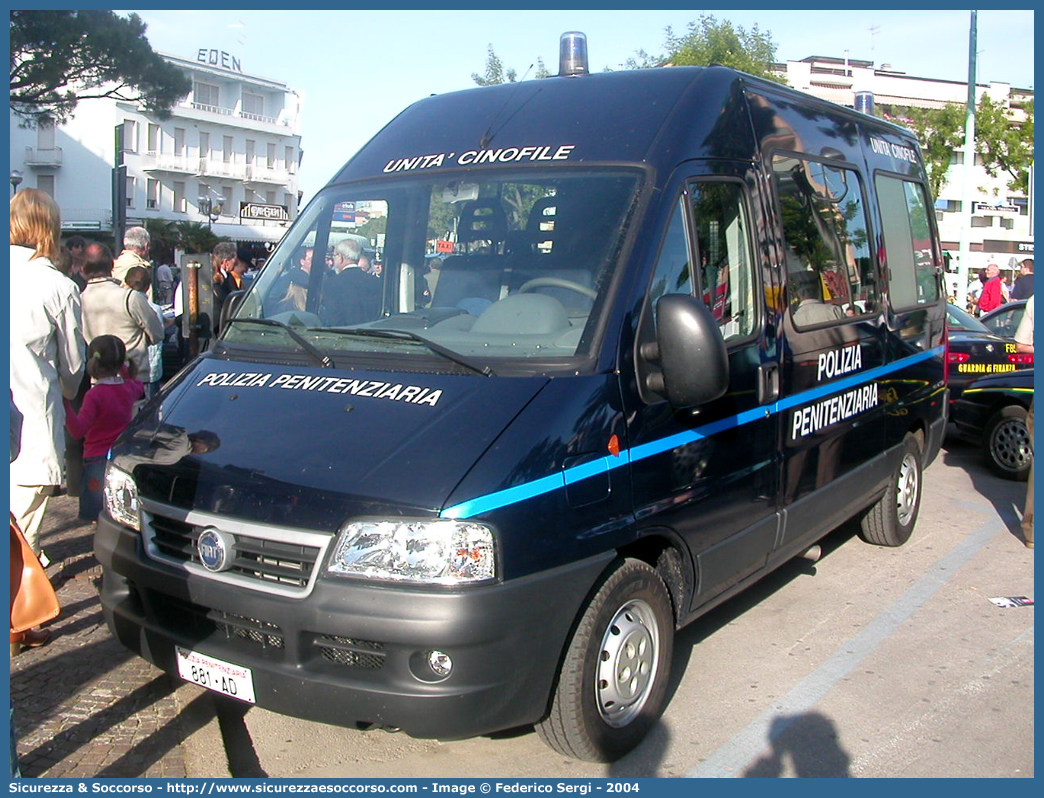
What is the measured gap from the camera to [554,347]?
381 centimetres

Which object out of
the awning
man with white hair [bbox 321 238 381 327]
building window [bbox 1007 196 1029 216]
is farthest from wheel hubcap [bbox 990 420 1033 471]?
the awning

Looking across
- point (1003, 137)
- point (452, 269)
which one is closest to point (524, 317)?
point (452, 269)

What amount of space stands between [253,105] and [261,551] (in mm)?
78042

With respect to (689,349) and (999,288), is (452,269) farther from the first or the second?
(999,288)

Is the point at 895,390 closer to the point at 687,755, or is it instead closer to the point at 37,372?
the point at 687,755

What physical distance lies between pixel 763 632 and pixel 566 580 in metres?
2.28

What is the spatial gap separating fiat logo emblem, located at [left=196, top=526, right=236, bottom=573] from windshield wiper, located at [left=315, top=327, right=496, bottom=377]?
41.2 inches

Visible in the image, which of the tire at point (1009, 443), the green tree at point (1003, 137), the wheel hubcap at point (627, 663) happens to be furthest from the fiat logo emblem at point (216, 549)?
the green tree at point (1003, 137)

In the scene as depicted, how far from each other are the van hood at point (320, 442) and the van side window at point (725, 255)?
1196 millimetres

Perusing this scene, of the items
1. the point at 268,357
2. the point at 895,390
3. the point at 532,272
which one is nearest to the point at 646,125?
the point at 532,272

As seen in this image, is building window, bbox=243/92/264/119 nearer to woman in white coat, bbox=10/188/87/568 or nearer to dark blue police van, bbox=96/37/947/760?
woman in white coat, bbox=10/188/87/568

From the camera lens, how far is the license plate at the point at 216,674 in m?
3.43

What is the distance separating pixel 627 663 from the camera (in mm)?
3850
